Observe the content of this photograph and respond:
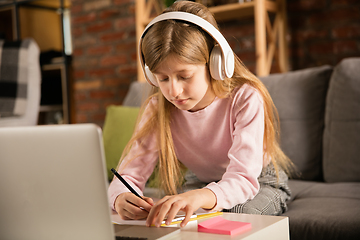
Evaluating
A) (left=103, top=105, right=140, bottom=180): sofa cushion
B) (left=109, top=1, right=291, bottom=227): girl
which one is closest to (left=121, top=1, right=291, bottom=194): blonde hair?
(left=109, top=1, right=291, bottom=227): girl

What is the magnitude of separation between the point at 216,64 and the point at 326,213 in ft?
1.74

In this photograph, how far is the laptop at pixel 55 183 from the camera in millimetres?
562

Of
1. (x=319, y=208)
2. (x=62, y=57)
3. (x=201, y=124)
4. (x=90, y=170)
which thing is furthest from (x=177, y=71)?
(x=62, y=57)

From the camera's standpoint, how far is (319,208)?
3.81 ft

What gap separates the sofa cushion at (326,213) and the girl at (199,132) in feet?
0.21

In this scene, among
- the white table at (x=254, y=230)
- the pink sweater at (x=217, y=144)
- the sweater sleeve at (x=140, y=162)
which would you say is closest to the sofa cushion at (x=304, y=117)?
the pink sweater at (x=217, y=144)

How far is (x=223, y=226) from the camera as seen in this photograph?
0.70 m

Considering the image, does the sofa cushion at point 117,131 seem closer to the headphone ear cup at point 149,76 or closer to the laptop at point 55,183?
the headphone ear cup at point 149,76

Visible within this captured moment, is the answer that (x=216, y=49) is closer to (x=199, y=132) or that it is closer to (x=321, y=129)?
(x=199, y=132)

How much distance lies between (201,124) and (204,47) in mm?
254

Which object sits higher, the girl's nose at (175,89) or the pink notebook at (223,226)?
the girl's nose at (175,89)

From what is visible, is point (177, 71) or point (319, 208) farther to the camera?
point (319, 208)

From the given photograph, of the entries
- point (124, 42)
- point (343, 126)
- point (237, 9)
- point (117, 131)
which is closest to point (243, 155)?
point (343, 126)

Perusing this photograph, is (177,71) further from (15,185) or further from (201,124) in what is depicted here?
(15,185)
